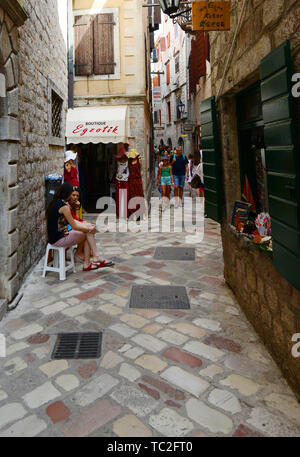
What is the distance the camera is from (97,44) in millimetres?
10664

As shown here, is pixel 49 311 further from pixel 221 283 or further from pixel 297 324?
pixel 297 324

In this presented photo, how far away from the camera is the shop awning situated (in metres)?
9.65

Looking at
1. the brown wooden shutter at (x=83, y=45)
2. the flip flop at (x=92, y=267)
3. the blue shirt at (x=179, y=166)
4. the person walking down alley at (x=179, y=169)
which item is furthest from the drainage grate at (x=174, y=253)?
the brown wooden shutter at (x=83, y=45)

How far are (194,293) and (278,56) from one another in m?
2.97

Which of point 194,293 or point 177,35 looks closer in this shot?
point 194,293

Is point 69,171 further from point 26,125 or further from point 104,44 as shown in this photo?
point 104,44

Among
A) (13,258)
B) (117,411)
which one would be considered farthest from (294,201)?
(13,258)

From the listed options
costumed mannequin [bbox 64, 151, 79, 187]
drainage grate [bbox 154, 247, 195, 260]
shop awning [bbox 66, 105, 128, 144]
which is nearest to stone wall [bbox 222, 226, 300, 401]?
drainage grate [bbox 154, 247, 195, 260]

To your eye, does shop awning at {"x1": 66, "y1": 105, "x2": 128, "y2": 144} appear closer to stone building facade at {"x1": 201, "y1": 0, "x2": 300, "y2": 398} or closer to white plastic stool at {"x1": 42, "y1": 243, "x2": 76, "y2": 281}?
white plastic stool at {"x1": 42, "y1": 243, "x2": 76, "y2": 281}

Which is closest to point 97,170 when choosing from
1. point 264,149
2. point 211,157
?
point 211,157

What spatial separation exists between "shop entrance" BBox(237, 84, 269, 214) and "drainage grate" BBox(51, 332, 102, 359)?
7.14ft

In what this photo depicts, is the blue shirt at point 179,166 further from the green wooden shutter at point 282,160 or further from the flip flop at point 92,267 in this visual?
the green wooden shutter at point 282,160

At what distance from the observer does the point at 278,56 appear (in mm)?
2275

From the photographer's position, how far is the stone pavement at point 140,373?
223cm
